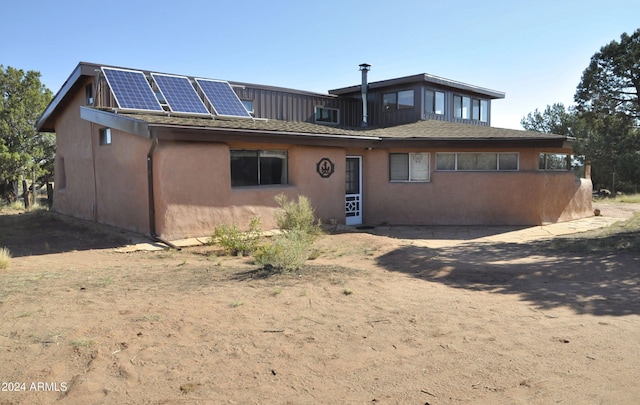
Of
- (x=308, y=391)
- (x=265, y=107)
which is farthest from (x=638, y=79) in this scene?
(x=308, y=391)

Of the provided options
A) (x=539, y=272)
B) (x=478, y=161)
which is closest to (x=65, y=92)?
(x=478, y=161)

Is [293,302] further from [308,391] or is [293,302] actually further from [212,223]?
[212,223]

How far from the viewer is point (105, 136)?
534 inches

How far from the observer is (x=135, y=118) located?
10.4 m

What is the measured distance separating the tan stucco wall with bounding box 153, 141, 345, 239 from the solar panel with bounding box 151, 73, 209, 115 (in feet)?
6.19

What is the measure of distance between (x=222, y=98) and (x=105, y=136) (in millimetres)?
3610

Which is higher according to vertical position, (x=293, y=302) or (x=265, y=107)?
(x=265, y=107)

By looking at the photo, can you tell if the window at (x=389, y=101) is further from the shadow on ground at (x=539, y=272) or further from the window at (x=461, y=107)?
the shadow on ground at (x=539, y=272)

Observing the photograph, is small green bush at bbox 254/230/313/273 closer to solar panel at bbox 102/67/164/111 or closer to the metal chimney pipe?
solar panel at bbox 102/67/164/111

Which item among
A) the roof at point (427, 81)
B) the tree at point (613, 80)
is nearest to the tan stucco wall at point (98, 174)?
the roof at point (427, 81)

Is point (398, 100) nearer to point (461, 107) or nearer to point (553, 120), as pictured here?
point (461, 107)

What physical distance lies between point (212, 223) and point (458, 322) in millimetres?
7337

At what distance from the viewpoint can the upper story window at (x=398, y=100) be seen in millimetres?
18266

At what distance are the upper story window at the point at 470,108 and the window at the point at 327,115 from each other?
5.07m
